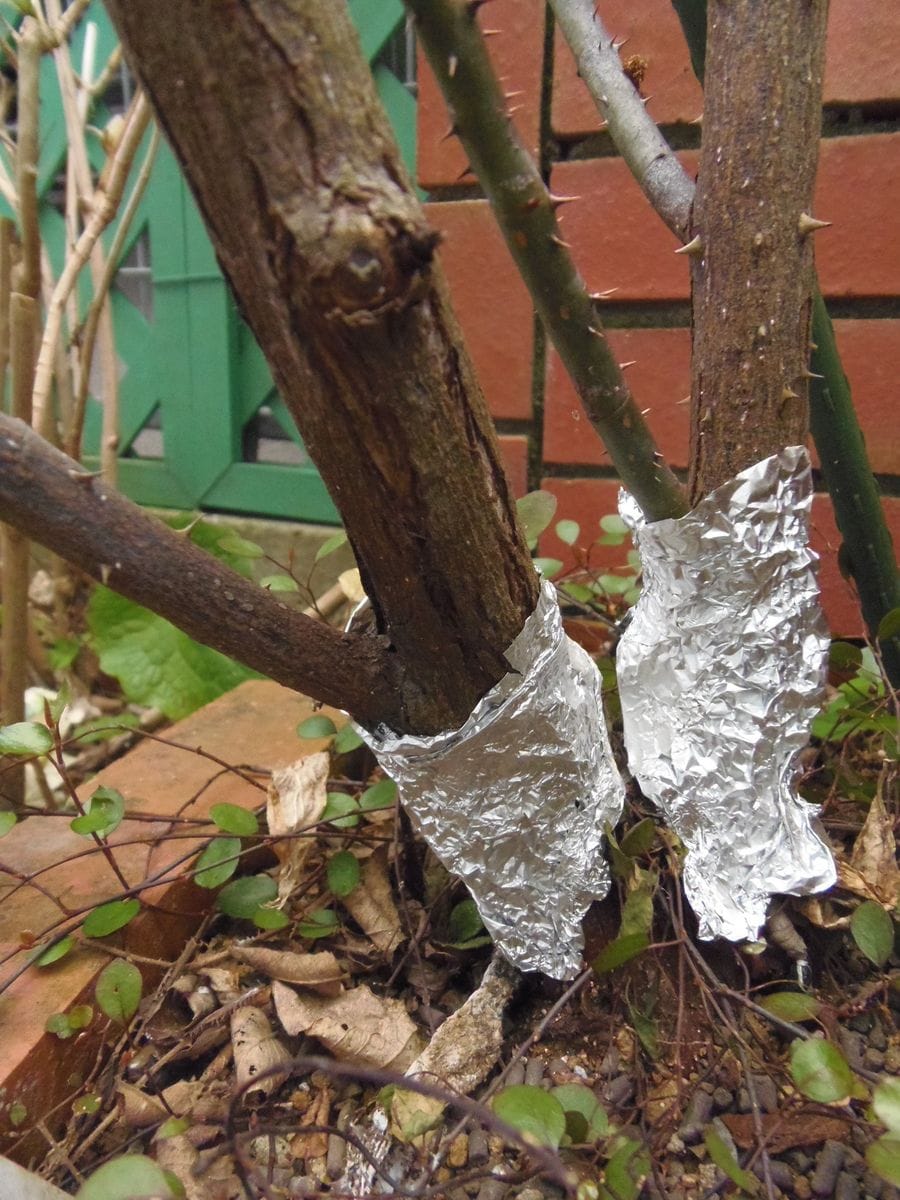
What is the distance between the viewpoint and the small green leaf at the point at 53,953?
23.9 inches

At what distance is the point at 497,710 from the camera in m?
0.53

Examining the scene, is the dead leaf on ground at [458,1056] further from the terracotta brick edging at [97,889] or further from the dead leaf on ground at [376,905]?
the terracotta brick edging at [97,889]

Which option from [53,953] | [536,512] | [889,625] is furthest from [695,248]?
[53,953]

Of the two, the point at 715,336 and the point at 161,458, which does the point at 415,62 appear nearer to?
the point at 161,458

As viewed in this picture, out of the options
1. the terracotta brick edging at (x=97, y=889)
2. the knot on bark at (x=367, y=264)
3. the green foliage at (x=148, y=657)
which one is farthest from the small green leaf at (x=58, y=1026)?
the green foliage at (x=148, y=657)

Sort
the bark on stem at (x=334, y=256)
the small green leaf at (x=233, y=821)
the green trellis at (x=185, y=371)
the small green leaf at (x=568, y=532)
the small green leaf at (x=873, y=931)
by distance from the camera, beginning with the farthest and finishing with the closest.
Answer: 1. the green trellis at (x=185, y=371)
2. the small green leaf at (x=568, y=532)
3. the small green leaf at (x=233, y=821)
4. the small green leaf at (x=873, y=931)
5. the bark on stem at (x=334, y=256)

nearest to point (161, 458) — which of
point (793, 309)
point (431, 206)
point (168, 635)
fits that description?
point (168, 635)

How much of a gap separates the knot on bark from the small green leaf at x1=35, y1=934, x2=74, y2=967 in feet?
1.73

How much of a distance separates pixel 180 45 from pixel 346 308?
0.12 metres

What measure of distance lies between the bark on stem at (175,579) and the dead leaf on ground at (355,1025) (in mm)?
245

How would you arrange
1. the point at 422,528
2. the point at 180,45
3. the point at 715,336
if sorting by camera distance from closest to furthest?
the point at 180,45 → the point at 422,528 → the point at 715,336

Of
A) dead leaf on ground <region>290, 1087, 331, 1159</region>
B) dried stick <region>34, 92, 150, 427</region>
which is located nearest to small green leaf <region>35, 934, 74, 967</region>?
dead leaf on ground <region>290, 1087, 331, 1159</region>

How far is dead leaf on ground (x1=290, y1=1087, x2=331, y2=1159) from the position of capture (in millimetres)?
523

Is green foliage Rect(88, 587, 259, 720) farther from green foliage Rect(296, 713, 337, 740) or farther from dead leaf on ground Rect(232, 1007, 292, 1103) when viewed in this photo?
dead leaf on ground Rect(232, 1007, 292, 1103)
